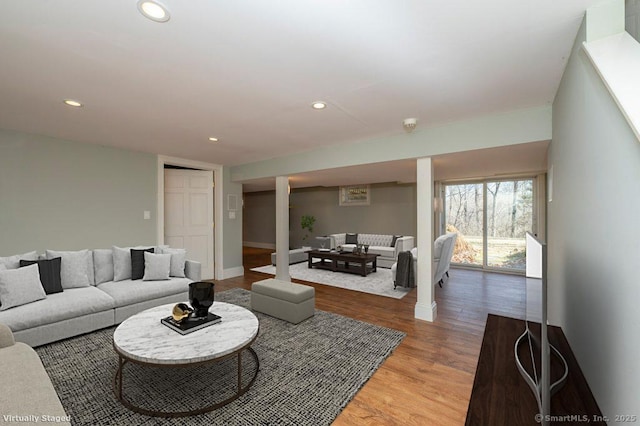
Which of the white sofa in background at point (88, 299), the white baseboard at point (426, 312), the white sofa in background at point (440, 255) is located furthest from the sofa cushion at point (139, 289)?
the white sofa in background at point (440, 255)

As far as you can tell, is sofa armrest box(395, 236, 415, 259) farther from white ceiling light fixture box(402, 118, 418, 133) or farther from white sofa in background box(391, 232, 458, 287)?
white ceiling light fixture box(402, 118, 418, 133)

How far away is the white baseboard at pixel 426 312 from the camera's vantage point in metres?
3.36

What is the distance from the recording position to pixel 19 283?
8.56 ft

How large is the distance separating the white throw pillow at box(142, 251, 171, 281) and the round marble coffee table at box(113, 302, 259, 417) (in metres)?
1.29

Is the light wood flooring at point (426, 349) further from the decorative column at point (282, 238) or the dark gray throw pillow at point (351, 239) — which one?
the dark gray throw pillow at point (351, 239)

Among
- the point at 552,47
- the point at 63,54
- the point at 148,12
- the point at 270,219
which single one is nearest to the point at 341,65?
the point at 148,12

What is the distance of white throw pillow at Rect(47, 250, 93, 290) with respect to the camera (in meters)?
3.09

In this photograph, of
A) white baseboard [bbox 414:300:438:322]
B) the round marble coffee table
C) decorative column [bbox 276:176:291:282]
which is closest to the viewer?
the round marble coffee table

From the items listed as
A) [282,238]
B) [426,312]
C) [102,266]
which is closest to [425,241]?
[426,312]

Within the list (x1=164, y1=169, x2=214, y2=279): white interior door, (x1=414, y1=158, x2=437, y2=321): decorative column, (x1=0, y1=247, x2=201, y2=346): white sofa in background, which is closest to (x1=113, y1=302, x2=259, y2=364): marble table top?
(x1=0, y1=247, x2=201, y2=346): white sofa in background

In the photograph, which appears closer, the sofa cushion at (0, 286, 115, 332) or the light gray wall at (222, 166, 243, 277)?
the sofa cushion at (0, 286, 115, 332)

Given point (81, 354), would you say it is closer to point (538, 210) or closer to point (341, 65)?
point (341, 65)

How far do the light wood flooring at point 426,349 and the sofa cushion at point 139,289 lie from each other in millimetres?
1463

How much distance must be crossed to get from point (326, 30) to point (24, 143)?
4.41 meters
